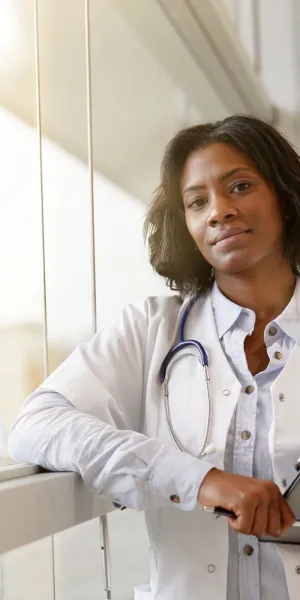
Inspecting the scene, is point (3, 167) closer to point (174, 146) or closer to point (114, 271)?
point (114, 271)

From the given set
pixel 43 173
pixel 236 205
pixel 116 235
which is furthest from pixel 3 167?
pixel 236 205

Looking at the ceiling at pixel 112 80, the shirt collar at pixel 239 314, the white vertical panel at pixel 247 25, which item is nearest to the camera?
the shirt collar at pixel 239 314

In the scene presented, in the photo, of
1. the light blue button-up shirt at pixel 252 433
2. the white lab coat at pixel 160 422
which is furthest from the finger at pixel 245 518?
the light blue button-up shirt at pixel 252 433

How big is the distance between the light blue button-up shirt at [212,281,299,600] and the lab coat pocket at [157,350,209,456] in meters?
0.06

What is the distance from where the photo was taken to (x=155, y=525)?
4.38ft

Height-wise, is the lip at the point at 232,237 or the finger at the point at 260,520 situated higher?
the lip at the point at 232,237

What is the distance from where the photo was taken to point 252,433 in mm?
1300

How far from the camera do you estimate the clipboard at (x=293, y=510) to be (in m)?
1.07

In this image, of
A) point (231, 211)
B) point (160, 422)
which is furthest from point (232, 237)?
point (160, 422)

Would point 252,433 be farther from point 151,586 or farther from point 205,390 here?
point 151,586

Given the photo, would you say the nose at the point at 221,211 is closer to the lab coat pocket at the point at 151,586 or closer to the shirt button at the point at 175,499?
the shirt button at the point at 175,499

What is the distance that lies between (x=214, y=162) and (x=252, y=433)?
1.82 feet

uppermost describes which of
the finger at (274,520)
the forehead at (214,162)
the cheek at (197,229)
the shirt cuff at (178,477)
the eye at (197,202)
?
the forehead at (214,162)

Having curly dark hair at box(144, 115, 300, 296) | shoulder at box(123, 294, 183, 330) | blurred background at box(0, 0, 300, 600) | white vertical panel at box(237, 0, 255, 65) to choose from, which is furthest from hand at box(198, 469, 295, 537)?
white vertical panel at box(237, 0, 255, 65)
